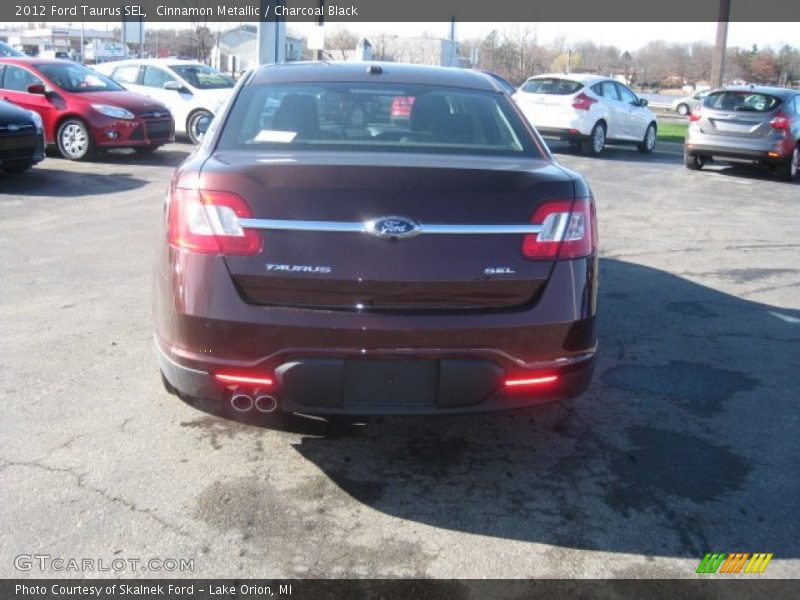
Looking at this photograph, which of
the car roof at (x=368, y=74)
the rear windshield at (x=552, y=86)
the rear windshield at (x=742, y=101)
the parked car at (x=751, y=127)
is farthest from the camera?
the rear windshield at (x=552, y=86)

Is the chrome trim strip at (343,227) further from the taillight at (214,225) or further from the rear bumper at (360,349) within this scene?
the rear bumper at (360,349)

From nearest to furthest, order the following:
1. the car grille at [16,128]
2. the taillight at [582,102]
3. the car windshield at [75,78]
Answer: the car grille at [16,128]
the car windshield at [75,78]
the taillight at [582,102]

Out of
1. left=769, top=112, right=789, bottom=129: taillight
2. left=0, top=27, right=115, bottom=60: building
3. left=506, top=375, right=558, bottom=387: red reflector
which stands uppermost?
left=0, top=27, right=115, bottom=60: building

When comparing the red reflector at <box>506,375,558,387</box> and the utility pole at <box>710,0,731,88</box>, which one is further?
the utility pole at <box>710,0,731,88</box>

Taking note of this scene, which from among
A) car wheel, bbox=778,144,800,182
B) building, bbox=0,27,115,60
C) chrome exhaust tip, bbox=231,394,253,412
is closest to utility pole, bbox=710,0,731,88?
car wheel, bbox=778,144,800,182

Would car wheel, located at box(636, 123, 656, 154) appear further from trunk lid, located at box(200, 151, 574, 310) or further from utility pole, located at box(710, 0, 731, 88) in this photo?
trunk lid, located at box(200, 151, 574, 310)

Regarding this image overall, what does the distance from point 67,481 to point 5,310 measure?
8.89 ft

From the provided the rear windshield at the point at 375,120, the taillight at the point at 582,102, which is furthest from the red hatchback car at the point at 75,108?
the rear windshield at the point at 375,120

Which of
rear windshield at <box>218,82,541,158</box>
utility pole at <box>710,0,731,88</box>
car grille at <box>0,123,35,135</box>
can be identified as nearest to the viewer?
rear windshield at <box>218,82,541,158</box>

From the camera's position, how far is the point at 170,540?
3.08 metres

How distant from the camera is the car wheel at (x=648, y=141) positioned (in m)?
20.0

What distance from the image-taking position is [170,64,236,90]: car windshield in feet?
55.7

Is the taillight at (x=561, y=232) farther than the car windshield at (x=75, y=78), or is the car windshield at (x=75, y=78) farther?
the car windshield at (x=75, y=78)

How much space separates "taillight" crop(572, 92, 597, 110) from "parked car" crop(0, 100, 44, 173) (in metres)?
10.6
